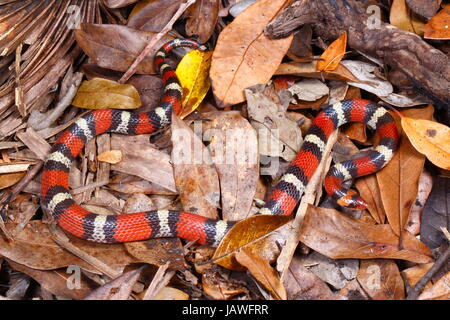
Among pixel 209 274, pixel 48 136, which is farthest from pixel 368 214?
pixel 48 136

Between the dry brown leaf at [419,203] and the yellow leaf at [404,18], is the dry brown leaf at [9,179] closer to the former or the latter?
the dry brown leaf at [419,203]

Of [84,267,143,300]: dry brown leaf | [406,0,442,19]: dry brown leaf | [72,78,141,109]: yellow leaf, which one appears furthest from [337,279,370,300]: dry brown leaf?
[72,78,141,109]: yellow leaf

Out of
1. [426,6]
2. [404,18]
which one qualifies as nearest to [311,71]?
[404,18]

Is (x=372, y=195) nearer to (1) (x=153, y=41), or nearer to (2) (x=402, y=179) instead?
(2) (x=402, y=179)

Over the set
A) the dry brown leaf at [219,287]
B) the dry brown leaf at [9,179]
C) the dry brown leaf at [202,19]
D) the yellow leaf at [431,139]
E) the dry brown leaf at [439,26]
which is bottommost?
the dry brown leaf at [219,287]

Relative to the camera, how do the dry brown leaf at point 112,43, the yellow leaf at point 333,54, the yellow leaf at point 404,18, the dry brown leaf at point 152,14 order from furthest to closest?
1. the dry brown leaf at point 152,14
2. the dry brown leaf at point 112,43
3. the yellow leaf at point 333,54
4. the yellow leaf at point 404,18

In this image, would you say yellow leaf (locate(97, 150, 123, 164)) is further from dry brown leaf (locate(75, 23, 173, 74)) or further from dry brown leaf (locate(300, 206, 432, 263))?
dry brown leaf (locate(300, 206, 432, 263))

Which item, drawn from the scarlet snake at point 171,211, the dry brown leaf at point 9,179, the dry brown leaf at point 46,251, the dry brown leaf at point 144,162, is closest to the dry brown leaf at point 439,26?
the scarlet snake at point 171,211
